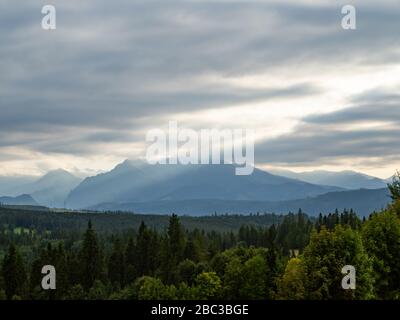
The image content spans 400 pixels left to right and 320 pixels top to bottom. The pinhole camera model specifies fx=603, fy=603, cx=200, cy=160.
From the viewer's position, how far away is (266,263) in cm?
12644

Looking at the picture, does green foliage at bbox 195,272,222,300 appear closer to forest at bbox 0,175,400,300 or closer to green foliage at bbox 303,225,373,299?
forest at bbox 0,175,400,300

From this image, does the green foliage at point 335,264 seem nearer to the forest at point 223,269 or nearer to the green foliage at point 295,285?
the forest at point 223,269

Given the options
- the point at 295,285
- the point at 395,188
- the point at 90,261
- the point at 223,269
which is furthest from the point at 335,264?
the point at 90,261

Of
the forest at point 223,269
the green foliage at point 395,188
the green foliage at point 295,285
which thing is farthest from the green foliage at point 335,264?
the green foliage at point 395,188

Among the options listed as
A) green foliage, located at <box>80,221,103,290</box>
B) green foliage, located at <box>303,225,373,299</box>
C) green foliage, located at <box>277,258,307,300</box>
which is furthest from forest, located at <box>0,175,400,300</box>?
green foliage, located at <box>80,221,103,290</box>

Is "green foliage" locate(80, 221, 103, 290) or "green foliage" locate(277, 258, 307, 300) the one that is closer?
"green foliage" locate(277, 258, 307, 300)

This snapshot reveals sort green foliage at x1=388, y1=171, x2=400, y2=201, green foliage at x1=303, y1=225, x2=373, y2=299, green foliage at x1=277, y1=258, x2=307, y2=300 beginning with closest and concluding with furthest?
1. green foliage at x1=303, y1=225, x2=373, y2=299
2. green foliage at x1=277, y1=258, x2=307, y2=300
3. green foliage at x1=388, y1=171, x2=400, y2=201

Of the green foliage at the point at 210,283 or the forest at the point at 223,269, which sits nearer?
the forest at the point at 223,269

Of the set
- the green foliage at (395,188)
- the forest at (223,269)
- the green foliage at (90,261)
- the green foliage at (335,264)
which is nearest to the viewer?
the green foliage at (335,264)

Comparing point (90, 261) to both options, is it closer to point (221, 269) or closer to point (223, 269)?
point (221, 269)
